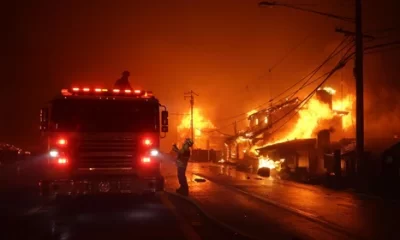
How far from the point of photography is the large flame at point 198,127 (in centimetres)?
8860

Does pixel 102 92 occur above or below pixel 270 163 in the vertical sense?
above

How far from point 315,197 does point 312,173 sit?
17.7 meters

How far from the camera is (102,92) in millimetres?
12742

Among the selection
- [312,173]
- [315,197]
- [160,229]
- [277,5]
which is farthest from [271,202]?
[312,173]

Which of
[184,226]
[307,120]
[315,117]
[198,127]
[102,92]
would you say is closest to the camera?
[184,226]

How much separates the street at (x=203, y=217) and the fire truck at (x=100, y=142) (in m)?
0.81

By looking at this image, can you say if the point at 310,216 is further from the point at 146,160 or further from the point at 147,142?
the point at 147,142

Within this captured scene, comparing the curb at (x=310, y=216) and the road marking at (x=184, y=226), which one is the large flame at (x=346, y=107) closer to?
the curb at (x=310, y=216)

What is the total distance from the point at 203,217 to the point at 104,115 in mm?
3689

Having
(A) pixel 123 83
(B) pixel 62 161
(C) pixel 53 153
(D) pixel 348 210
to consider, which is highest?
(A) pixel 123 83

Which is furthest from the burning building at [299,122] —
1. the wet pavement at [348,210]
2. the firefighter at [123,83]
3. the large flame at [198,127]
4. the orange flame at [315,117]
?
the firefighter at [123,83]

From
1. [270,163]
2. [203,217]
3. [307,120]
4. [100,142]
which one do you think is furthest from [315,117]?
[100,142]

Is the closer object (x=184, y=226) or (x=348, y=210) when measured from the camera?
(x=184, y=226)

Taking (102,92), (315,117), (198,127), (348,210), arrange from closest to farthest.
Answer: (102,92), (348,210), (315,117), (198,127)
